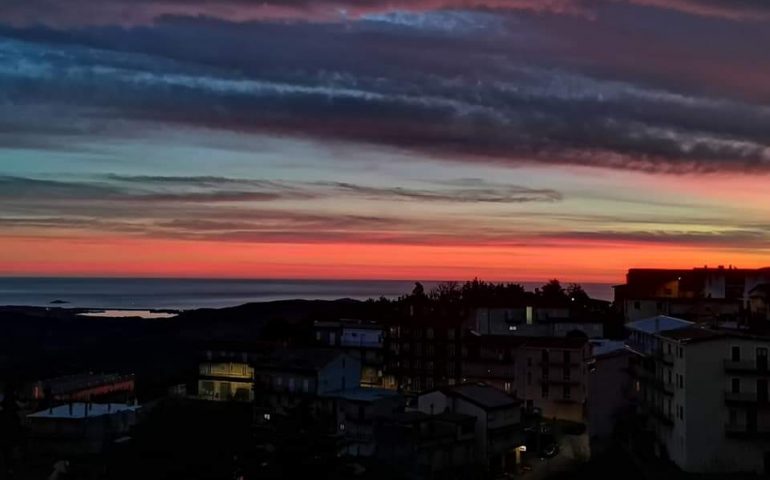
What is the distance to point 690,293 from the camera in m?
57.6

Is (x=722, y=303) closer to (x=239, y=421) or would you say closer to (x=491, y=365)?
(x=491, y=365)

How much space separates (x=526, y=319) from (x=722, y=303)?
35.4 ft

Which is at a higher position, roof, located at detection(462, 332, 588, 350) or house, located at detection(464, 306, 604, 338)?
house, located at detection(464, 306, 604, 338)

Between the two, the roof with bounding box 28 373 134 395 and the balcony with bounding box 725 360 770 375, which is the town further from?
the roof with bounding box 28 373 134 395

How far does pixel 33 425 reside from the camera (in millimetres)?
35906

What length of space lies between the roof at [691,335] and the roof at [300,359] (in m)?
15.8

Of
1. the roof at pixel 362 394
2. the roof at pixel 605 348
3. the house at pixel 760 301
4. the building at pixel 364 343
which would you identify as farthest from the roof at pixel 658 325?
the building at pixel 364 343

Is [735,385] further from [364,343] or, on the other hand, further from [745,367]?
[364,343]

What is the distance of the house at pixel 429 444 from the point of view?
31.3 metres

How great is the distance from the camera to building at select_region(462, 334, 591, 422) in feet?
137

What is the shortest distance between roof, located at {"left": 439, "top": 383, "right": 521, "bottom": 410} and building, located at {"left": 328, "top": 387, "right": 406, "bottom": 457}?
2.20 m

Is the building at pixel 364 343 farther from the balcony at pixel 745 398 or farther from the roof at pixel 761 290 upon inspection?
the balcony at pixel 745 398

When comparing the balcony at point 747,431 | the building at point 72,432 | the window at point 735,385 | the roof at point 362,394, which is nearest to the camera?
the balcony at point 747,431

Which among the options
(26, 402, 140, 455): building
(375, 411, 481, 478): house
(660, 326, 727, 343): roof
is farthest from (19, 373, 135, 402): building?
(660, 326, 727, 343): roof
